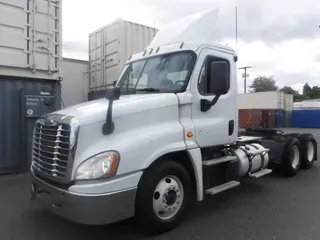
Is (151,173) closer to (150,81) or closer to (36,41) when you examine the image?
(150,81)

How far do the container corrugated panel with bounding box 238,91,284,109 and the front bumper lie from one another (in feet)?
112

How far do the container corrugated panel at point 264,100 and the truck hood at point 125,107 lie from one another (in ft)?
110

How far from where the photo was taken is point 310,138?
8.48 metres

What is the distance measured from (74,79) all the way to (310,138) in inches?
278

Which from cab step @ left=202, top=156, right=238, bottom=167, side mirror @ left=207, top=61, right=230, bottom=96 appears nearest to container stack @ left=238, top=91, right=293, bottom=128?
cab step @ left=202, top=156, right=238, bottom=167

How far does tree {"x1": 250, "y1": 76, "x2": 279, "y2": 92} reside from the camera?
7819cm

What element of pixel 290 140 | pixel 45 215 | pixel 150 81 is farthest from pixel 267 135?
pixel 45 215

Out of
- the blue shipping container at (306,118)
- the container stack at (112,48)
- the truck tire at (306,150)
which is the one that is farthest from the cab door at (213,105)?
the blue shipping container at (306,118)

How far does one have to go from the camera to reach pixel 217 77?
451cm

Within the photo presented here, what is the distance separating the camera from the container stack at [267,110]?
31.5 metres

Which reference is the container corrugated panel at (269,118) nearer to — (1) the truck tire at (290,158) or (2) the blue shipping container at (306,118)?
(2) the blue shipping container at (306,118)

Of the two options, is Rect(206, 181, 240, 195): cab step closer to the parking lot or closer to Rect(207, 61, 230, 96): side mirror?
the parking lot

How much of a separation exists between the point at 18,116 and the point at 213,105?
16.7ft

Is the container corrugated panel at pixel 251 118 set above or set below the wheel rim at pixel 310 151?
above
